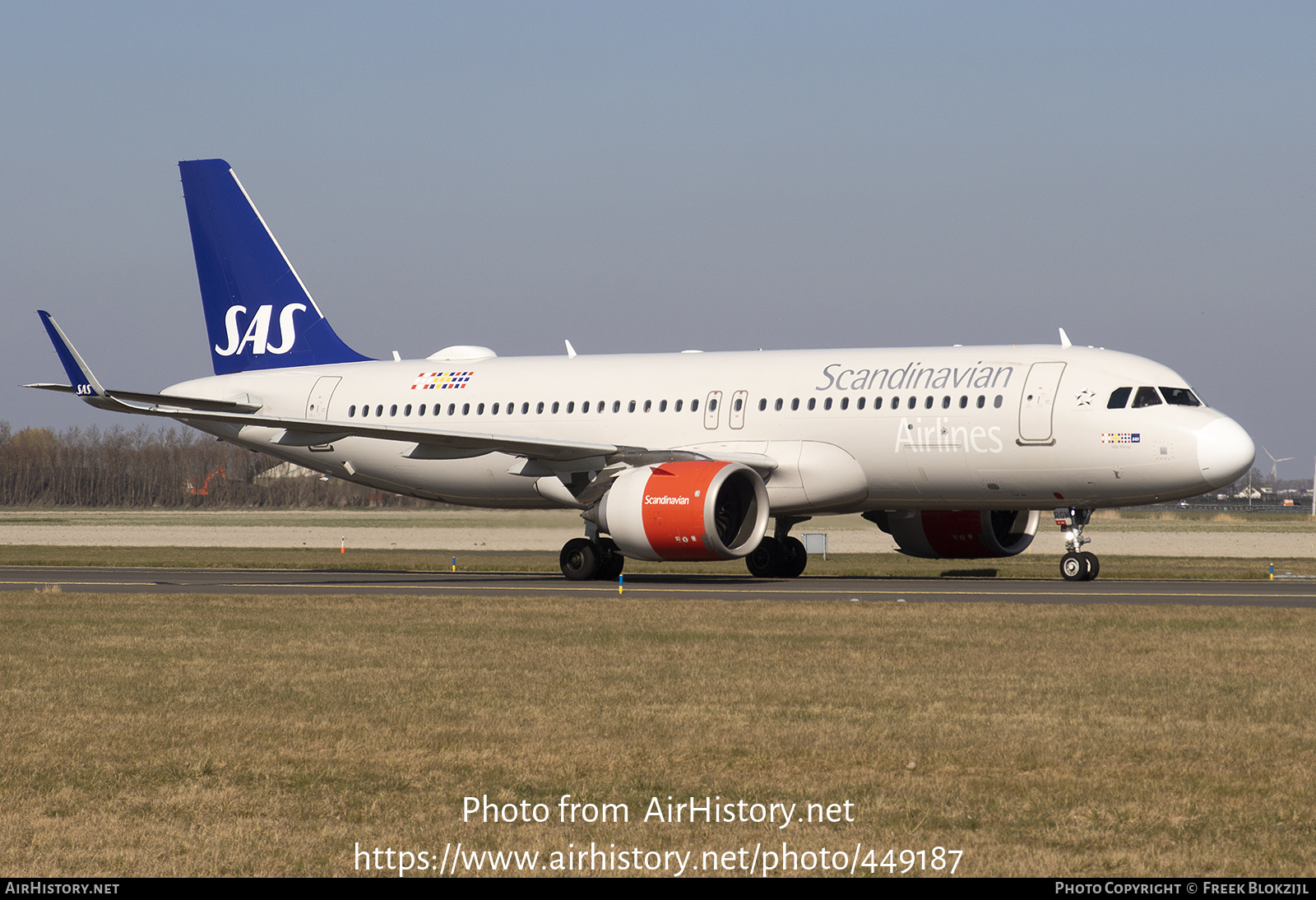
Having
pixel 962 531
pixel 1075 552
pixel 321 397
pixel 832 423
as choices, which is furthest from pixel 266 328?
pixel 1075 552

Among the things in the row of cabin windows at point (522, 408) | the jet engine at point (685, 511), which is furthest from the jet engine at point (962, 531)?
the row of cabin windows at point (522, 408)

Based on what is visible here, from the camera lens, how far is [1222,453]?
23.0 metres

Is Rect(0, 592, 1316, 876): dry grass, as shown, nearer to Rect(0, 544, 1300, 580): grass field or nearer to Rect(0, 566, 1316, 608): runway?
Rect(0, 566, 1316, 608): runway

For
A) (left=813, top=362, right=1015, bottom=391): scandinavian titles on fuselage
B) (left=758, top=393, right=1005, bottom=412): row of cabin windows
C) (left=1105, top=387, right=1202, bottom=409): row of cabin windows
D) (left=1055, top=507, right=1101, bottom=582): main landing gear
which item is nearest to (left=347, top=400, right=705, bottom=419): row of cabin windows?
(left=758, top=393, right=1005, bottom=412): row of cabin windows

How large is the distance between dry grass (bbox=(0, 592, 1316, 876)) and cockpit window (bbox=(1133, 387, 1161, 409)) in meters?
7.81

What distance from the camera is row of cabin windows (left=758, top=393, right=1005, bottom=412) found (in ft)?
80.0

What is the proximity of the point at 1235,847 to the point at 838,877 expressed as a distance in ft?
5.90

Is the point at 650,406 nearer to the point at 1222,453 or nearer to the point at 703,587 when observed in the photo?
the point at 703,587

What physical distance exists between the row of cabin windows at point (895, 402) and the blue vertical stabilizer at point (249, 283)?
10703 mm

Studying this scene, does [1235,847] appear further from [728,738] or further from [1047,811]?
[728,738]

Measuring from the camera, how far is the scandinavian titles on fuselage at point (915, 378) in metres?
24.6

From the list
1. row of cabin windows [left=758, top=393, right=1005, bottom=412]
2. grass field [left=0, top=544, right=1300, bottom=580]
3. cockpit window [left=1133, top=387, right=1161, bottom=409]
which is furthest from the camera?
grass field [left=0, top=544, right=1300, bottom=580]

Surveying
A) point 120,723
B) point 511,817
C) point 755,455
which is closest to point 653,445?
point 755,455

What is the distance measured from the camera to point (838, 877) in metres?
6.19
